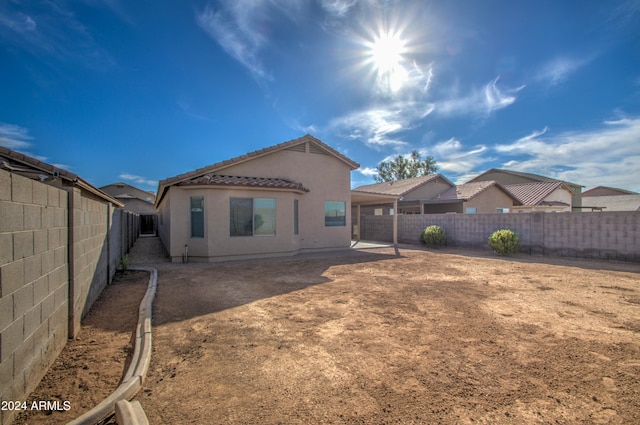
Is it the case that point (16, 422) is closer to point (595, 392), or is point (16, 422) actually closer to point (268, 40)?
point (595, 392)

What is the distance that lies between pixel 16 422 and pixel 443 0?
1315 cm

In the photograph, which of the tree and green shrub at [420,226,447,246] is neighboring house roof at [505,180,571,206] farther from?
the tree

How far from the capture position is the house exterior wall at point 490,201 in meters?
22.9

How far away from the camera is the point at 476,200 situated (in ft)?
75.2

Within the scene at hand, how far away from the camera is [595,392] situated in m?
2.74

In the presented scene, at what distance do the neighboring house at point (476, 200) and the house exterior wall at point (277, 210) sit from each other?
12150mm

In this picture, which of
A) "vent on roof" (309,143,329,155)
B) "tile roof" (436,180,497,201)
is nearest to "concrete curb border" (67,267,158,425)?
"vent on roof" (309,143,329,155)

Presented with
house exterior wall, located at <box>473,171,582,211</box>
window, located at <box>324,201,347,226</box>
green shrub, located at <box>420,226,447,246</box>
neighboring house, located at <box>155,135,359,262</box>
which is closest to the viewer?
neighboring house, located at <box>155,135,359,262</box>

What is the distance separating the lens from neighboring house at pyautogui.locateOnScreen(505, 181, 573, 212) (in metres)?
23.2

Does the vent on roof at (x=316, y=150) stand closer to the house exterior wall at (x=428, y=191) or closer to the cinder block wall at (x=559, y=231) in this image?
the cinder block wall at (x=559, y=231)

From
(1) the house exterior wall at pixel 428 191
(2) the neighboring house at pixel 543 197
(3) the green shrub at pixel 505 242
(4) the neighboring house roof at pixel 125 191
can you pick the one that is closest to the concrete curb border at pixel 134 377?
(3) the green shrub at pixel 505 242

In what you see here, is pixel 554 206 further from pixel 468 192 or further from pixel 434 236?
pixel 434 236

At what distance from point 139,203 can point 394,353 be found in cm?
4274

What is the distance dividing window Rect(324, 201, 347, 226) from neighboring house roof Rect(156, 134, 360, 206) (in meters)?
2.25
